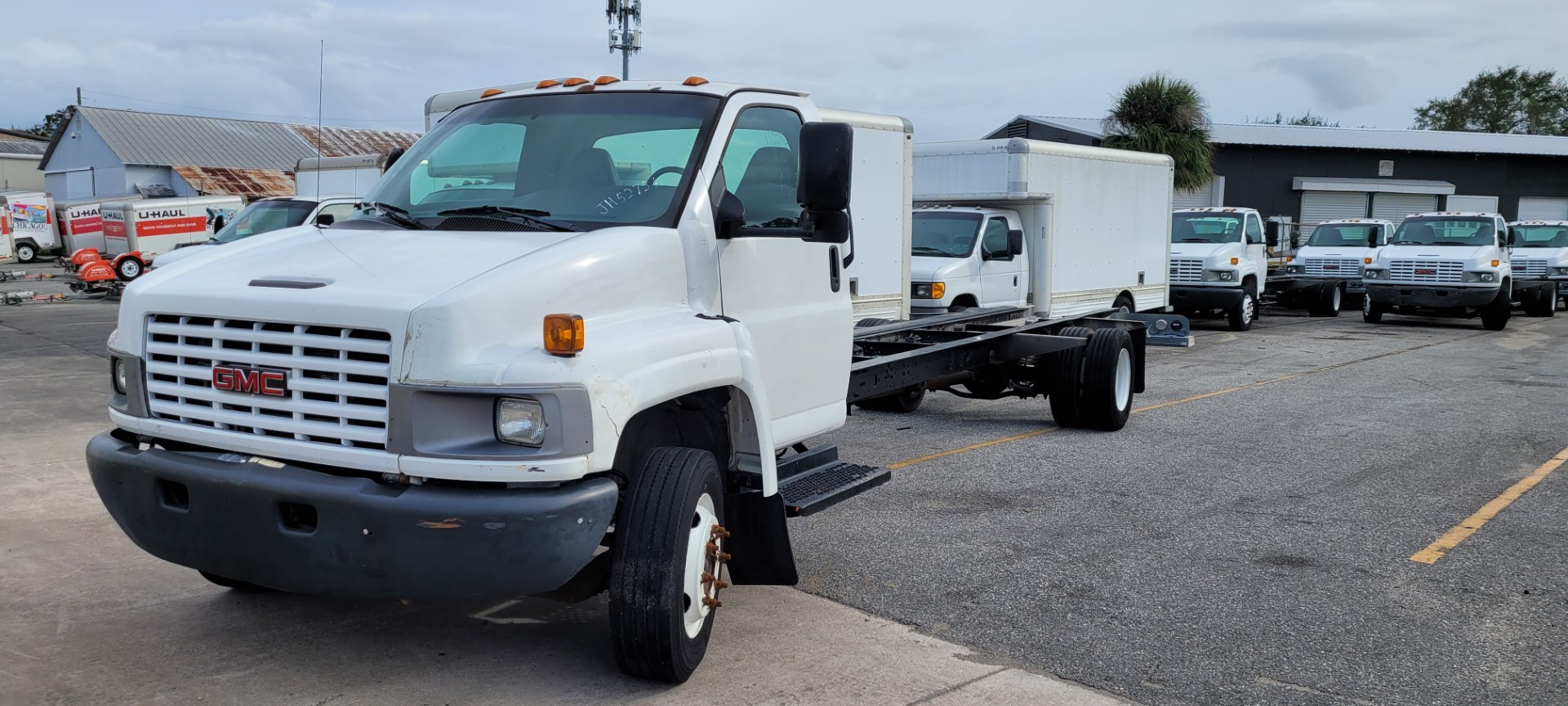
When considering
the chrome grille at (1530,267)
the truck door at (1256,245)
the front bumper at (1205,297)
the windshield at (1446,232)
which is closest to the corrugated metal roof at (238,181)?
the front bumper at (1205,297)

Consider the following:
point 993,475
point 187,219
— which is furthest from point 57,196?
point 993,475

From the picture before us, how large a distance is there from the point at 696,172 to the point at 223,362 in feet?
6.06

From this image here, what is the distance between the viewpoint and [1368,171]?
141 ft

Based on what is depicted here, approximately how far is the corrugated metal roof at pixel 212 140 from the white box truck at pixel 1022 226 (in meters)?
38.7

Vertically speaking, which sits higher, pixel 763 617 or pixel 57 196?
pixel 57 196

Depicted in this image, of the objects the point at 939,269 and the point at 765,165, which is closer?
the point at 765,165

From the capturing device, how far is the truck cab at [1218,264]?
2100 centimetres

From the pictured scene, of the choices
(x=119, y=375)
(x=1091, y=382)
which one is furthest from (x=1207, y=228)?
(x=119, y=375)

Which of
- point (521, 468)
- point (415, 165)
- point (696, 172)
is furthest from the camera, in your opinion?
point (415, 165)

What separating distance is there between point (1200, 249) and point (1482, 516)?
574 inches

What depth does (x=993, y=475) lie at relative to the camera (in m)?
8.46

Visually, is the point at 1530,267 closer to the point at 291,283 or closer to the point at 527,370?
the point at 527,370

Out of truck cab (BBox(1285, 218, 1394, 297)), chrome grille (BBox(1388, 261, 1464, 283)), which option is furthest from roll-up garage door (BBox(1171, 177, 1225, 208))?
chrome grille (BBox(1388, 261, 1464, 283))

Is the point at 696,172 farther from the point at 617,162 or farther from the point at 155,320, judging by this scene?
the point at 155,320
